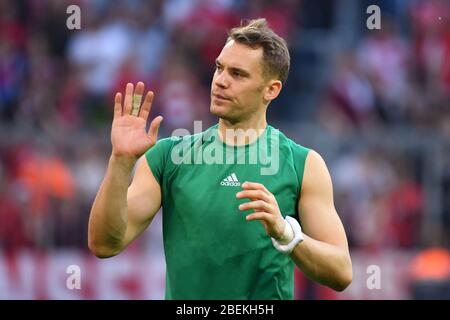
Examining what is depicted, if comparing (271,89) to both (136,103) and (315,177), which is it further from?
(136,103)

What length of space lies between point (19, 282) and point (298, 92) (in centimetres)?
501

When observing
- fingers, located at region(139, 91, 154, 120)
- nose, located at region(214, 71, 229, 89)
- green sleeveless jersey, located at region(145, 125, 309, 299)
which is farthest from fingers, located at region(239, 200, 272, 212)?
nose, located at region(214, 71, 229, 89)

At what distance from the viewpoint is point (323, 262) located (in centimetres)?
652

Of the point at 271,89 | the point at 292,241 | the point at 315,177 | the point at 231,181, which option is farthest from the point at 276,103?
the point at 292,241

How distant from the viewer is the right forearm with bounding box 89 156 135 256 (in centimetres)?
633

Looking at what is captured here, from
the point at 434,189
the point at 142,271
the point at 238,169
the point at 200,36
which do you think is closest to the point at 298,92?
the point at 200,36

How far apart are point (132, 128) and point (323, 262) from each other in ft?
4.40

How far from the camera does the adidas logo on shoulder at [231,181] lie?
22.3 ft

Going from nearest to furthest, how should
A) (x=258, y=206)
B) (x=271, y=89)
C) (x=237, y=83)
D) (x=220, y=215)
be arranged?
(x=258, y=206), (x=220, y=215), (x=237, y=83), (x=271, y=89)

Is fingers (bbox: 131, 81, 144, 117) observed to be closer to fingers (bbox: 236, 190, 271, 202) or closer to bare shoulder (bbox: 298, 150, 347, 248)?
fingers (bbox: 236, 190, 271, 202)

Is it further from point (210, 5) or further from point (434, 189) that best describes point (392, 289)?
point (210, 5)

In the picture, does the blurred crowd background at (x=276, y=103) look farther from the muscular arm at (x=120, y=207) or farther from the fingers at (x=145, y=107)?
the fingers at (x=145, y=107)

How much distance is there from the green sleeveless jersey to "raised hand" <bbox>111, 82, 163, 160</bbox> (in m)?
0.49

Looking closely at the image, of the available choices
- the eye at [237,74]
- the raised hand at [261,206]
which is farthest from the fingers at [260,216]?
the eye at [237,74]
